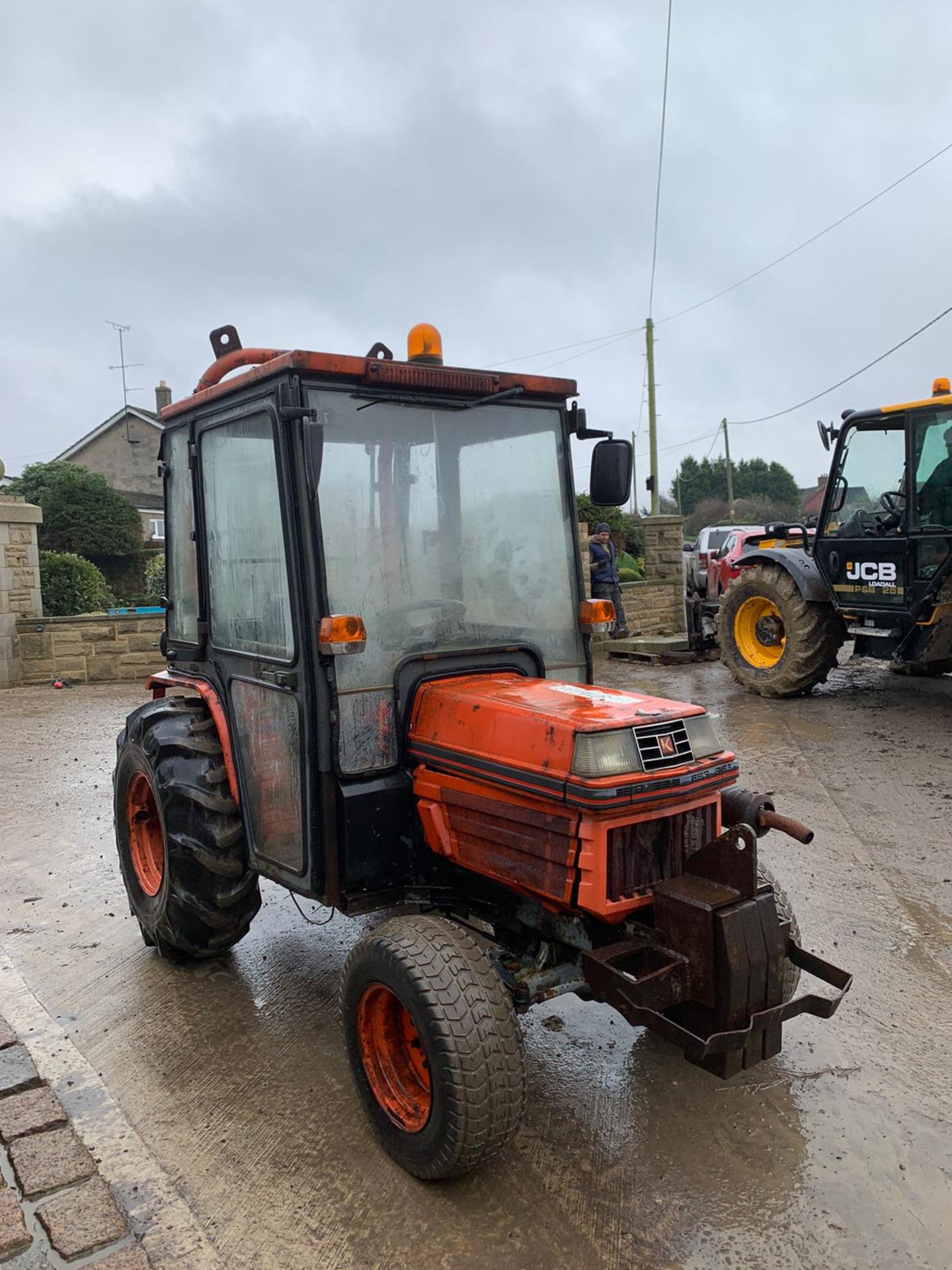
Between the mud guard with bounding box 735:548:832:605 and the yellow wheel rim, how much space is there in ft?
1.34

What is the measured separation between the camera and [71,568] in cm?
1365

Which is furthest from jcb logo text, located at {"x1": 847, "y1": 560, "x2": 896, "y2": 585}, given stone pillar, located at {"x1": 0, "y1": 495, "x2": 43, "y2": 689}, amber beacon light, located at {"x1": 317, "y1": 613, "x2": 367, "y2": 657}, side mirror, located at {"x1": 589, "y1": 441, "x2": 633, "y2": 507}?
stone pillar, located at {"x1": 0, "y1": 495, "x2": 43, "y2": 689}

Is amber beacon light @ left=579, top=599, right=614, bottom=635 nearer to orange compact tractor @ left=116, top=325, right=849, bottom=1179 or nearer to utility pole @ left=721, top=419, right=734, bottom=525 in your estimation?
orange compact tractor @ left=116, top=325, right=849, bottom=1179

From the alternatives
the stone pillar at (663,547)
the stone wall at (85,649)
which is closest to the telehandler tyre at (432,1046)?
the stone wall at (85,649)

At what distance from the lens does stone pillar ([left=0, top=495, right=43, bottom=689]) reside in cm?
1114

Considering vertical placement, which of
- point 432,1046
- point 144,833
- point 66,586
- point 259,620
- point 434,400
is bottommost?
point 432,1046

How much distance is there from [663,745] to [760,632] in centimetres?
745

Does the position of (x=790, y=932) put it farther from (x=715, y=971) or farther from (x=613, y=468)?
(x=613, y=468)

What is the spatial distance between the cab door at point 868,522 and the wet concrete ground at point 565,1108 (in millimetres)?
3818

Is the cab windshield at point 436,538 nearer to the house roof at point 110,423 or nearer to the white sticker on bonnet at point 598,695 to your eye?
the white sticker on bonnet at point 598,695

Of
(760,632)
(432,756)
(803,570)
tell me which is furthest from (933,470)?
(432,756)

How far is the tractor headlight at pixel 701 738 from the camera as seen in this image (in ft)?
9.25

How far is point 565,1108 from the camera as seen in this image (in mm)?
2980

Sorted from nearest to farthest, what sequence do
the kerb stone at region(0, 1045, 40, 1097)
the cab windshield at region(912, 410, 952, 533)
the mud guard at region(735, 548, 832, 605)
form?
the kerb stone at region(0, 1045, 40, 1097)
the cab windshield at region(912, 410, 952, 533)
the mud guard at region(735, 548, 832, 605)
